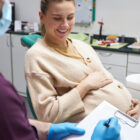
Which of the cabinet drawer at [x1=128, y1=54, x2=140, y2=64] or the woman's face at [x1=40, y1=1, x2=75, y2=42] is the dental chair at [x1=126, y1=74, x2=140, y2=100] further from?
the cabinet drawer at [x1=128, y1=54, x2=140, y2=64]

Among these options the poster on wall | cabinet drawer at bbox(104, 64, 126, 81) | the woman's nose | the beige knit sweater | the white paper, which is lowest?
cabinet drawer at bbox(104, 64, 126, 81)

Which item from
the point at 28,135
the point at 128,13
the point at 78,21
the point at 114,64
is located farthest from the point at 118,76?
the point at 28,135

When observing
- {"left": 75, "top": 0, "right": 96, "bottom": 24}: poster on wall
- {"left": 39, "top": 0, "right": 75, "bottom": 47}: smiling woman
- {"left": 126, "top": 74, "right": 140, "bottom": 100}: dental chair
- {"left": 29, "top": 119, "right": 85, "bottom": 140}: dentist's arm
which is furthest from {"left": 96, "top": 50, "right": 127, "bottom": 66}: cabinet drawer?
{"left": 29, "top": 119, "right": 85, "bottom": 140}: dentist's arm

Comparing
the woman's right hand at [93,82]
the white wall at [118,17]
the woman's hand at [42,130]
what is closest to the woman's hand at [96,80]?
the woman's right hand at [93,82]

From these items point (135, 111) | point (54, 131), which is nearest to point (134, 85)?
point (135, 111)

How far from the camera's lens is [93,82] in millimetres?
1331

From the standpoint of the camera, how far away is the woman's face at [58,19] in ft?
4.25

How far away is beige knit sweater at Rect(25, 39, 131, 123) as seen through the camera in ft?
3.87

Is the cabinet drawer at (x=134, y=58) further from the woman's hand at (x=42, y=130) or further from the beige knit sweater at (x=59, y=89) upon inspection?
the woman's hand at (x=42, y=130)

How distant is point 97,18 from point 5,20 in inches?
105

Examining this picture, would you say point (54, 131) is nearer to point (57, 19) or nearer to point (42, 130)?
point (42, 130)

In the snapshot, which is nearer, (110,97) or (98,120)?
(98,120)

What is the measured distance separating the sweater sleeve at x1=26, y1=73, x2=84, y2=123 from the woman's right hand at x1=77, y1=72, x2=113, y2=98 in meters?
0.05

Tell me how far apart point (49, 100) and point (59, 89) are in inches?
5.9
